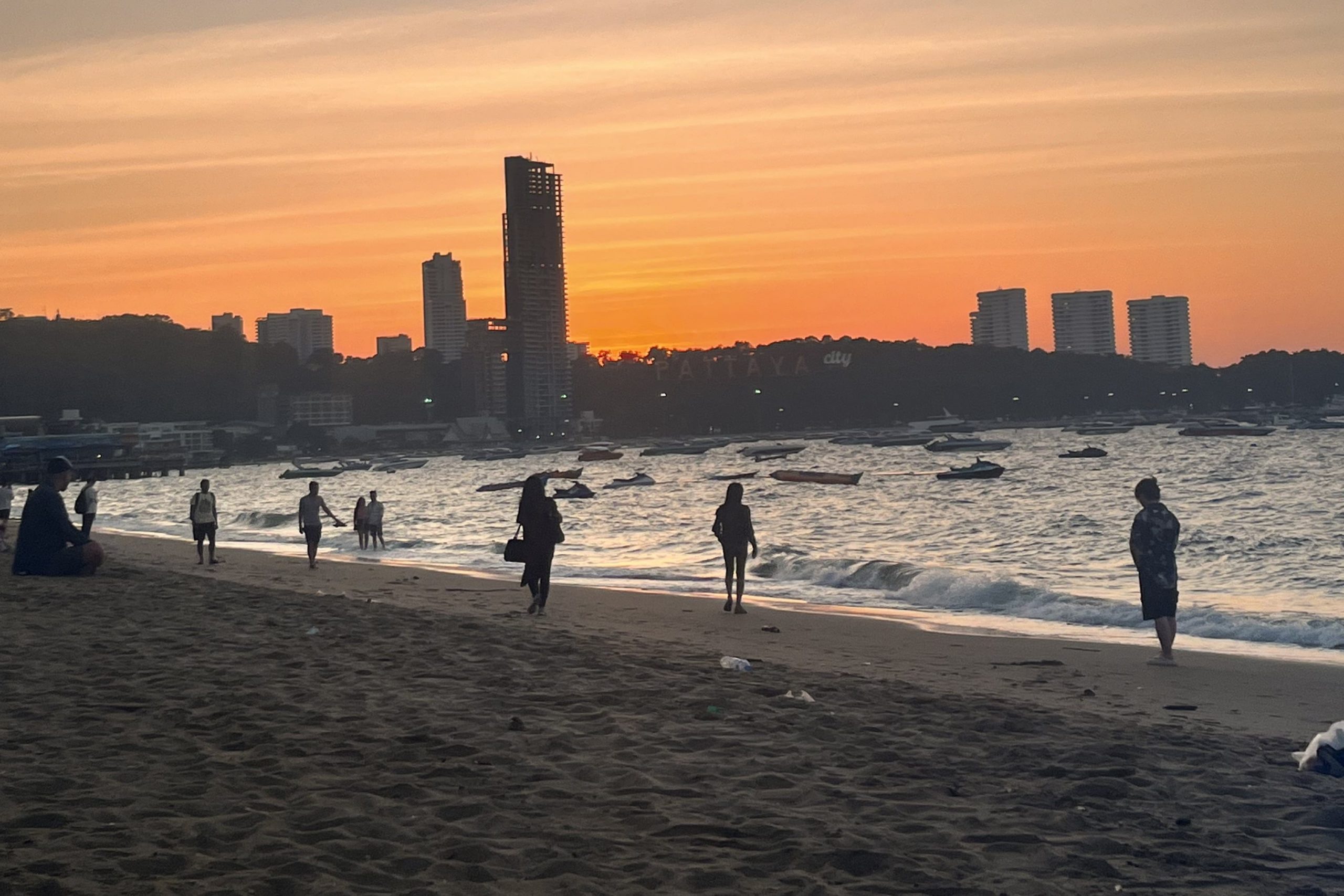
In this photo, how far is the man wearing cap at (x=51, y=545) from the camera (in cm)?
1598

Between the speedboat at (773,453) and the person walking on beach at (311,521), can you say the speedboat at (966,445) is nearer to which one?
the speedboat at (773,453)

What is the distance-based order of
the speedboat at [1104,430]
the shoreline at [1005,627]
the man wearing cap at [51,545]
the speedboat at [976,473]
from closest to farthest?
1. the shoreline at [1005,627]
2. the man wearing cap at [51,545]
3. the speedboat at [976,473]
4. the speedboat at [1104,430]

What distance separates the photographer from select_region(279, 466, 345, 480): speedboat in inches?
4815

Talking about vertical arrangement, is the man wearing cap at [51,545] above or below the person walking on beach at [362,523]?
above

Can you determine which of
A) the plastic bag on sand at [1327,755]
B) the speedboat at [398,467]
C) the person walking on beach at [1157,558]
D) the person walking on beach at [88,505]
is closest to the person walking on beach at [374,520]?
the person walking on beach at [88,505]

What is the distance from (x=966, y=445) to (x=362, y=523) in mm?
108244

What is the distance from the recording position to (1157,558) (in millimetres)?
11945

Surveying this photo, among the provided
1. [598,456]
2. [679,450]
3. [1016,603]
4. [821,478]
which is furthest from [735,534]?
[679,450]

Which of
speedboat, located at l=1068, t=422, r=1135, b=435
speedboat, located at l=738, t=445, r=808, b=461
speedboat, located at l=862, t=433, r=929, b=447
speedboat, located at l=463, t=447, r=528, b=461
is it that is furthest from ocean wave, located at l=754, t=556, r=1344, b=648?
speedboat, located at l=1068, t=422, r=1135, b=435

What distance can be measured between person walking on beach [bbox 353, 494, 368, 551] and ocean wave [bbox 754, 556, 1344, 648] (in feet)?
38.5

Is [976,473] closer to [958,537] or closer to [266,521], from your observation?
[958,537]

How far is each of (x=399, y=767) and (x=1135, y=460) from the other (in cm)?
10294

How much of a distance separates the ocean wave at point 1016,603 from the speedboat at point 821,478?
5092 cm

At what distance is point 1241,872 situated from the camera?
520 centimetres
